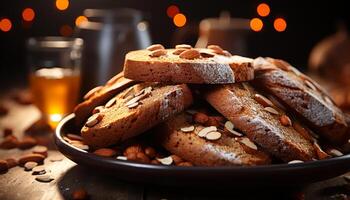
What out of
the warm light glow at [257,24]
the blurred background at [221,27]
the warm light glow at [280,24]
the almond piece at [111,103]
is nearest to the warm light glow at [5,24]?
the blurred background at [221,27]

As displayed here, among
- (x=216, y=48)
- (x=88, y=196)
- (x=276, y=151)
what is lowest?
(x=88, y=196)

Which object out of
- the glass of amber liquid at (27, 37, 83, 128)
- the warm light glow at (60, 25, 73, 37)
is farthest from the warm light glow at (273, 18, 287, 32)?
the glass of amber liquid at (27, 37, 83, 128)

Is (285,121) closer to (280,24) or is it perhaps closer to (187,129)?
(187,129)

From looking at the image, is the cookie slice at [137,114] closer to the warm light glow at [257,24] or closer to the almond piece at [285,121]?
the almond piece at [285,121]

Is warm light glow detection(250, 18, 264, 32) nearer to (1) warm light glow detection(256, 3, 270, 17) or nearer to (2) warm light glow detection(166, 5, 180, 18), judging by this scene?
(1) warm light glow detection(256, 3, 270, 17)

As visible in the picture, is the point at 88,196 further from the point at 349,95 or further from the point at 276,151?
the point at 349,95

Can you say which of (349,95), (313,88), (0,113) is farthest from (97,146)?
(349,95)

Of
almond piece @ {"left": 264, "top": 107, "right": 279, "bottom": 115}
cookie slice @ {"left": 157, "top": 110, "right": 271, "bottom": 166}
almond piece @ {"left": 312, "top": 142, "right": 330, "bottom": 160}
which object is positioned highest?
almond piece @ {"left": 264, "top": 107, "right": 279, "bottom": 115}

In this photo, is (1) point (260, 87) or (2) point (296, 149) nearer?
(2) point (296, 149)
